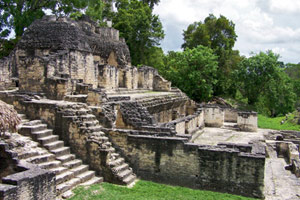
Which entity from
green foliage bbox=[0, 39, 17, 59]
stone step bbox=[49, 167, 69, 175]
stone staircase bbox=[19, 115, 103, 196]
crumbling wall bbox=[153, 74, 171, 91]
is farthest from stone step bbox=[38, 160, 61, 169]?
crumbling wall bbox=[153, 74, 171, 91]

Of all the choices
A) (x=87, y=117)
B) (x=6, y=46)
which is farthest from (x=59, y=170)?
(x=6, y=46)

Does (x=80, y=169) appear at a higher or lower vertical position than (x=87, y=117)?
lower

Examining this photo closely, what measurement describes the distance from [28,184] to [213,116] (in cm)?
1834

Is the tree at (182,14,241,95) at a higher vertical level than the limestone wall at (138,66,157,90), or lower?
higher

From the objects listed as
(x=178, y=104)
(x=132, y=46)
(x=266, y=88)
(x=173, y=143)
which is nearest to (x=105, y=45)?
(x=178, y=104)

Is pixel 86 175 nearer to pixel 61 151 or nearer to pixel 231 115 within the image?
pixel 61 151

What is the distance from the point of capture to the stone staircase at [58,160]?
784cm

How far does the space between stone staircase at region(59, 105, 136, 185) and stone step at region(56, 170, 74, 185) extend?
1.24 metres

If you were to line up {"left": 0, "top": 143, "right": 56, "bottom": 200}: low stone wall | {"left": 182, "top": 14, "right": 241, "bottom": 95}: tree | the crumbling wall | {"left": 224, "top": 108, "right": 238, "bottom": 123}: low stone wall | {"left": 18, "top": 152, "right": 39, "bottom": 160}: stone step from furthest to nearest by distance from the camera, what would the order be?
{"left": 182, "top": 14, "right": 241, "bottom": 95}: tree, the crumbling wall, {"left": 224, "top": 108, "right": 238, "bottom": 123}: low stone wall, {"left": 18, "top": 152, "right": 39, "bottom": 160}: stone step, {"left": 0, "top": 143, "right": 56, "bottom": 200}: low stone wall

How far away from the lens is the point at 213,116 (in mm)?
22625

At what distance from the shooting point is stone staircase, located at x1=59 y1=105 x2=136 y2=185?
356 inches

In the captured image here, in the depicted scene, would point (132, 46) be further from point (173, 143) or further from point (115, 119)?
point (173, 143)

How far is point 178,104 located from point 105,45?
736cm

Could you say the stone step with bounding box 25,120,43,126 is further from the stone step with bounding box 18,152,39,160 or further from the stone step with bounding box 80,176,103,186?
the stone step with bounding box 80,176,103,186
